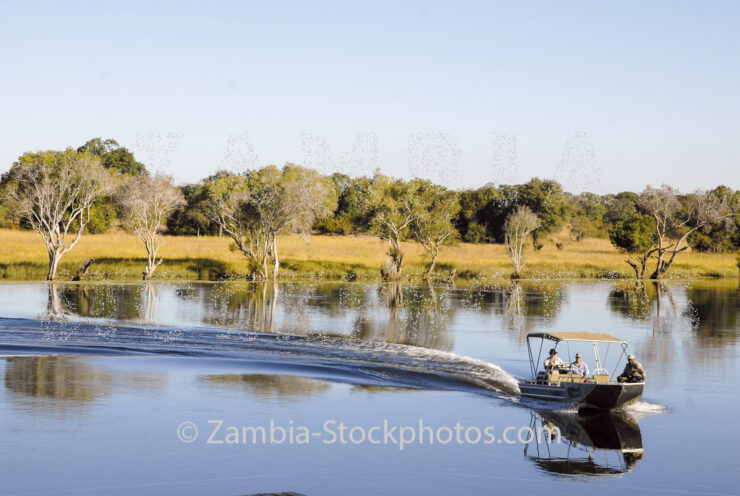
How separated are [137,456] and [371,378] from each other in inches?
527

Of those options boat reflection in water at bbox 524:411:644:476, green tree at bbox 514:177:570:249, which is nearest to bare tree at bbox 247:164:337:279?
green tree at bbox 514:177:570:249

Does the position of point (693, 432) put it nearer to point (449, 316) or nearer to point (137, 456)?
point (137, 456)

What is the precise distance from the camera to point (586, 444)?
23359 millimetres

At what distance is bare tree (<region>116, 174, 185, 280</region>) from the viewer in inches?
2822

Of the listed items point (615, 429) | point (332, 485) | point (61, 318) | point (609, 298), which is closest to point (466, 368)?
point (615, 429)

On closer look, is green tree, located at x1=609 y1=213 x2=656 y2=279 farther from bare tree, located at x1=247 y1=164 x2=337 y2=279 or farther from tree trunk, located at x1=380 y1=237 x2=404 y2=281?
bare tree, located at x1=247 y1=164 x2=337 y2=279

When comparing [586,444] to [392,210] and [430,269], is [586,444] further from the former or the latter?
[430,269]

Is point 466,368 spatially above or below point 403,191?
below

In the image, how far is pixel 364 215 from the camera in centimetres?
8388

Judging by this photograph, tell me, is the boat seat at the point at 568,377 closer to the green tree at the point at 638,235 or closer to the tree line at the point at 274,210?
the tree line at the point at 274,210

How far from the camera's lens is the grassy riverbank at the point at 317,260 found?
79125 millimetres

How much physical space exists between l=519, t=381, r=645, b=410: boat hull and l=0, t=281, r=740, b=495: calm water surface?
1.74 feet

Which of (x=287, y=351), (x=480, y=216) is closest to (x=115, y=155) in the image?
(x=480, y=216)

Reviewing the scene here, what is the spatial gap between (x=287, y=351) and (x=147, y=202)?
3883 cm
